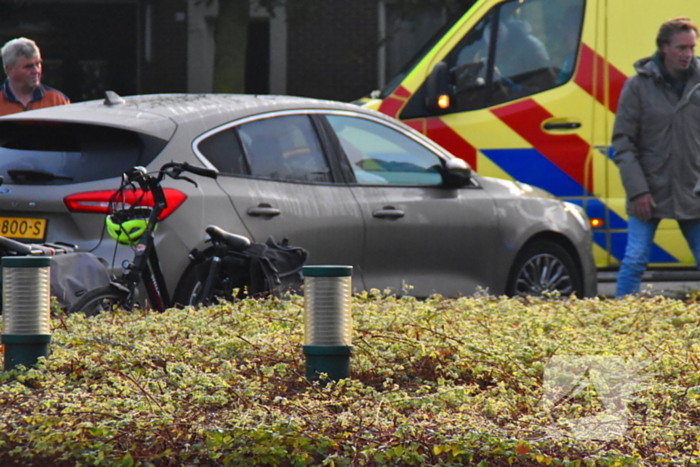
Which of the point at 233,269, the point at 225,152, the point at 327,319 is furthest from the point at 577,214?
the point at 327,319

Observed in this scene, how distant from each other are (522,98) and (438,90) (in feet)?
2.37

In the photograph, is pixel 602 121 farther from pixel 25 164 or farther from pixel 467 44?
pixel 25 164

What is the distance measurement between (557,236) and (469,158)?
137 centimetres

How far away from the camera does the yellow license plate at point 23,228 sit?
5.48 m

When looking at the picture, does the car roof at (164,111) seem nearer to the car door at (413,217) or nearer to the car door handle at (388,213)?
the car door at (413,217)

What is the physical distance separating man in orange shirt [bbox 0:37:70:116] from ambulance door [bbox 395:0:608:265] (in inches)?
107

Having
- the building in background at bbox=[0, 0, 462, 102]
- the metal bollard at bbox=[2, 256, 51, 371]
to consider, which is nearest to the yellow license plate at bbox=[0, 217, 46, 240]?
the metal bollard at bbox=[2, 256, 51, 371]

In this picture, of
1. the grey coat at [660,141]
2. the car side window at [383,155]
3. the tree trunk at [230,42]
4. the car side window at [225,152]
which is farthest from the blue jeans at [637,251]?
the tree trunk at [230,42]

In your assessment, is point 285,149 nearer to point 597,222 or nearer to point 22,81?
point 22,81

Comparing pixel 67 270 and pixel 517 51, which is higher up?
pixel 517 51

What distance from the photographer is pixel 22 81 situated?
750cm

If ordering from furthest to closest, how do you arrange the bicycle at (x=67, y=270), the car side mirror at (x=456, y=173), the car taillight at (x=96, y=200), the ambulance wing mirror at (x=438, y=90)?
the ambulance wing mirror at (x=438, y=90) → the car side mirror at (x=456, y=173) → the car taillight at (x=96, y=200) → the bicycle at (x=67, y=270)

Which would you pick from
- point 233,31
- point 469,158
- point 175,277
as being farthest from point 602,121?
point 233,31

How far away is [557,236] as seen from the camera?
754 cm
